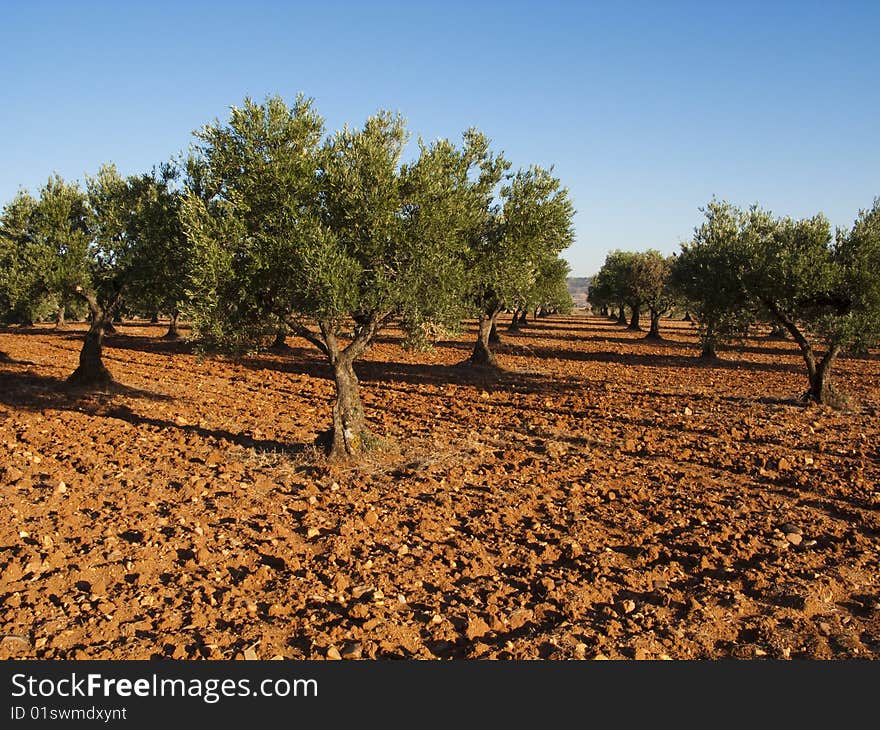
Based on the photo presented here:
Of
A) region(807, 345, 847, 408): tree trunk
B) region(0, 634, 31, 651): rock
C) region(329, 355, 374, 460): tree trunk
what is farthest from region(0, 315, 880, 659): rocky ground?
region(807, 345, 847, 408): tree trunk

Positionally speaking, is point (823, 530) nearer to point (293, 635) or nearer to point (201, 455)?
point (293, 635)

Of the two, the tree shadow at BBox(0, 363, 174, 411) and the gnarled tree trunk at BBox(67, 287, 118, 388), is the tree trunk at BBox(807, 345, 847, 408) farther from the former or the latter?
the gnarled tree trunk at BBox(67, 287, 118, 388)

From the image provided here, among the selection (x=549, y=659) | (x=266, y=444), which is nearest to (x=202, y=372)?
(x=266, y=444)

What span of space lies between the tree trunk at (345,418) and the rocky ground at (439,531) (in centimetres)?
50

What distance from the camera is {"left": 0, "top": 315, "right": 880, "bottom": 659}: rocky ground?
663 centimetres

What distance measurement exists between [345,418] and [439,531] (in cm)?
456

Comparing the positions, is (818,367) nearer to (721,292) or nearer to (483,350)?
(721,292)

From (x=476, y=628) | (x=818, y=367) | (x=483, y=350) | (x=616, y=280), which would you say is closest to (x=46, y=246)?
(x=476, y=628)

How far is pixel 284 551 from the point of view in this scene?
8.66 metres

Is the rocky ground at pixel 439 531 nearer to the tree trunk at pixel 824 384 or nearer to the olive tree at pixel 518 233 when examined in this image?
the tree trunk at pixel 824 384

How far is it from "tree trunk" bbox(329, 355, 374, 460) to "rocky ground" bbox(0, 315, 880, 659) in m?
0.50

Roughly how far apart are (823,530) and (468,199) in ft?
30.4

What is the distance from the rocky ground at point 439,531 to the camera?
21.7 feet

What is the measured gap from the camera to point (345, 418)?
13.3 metres
